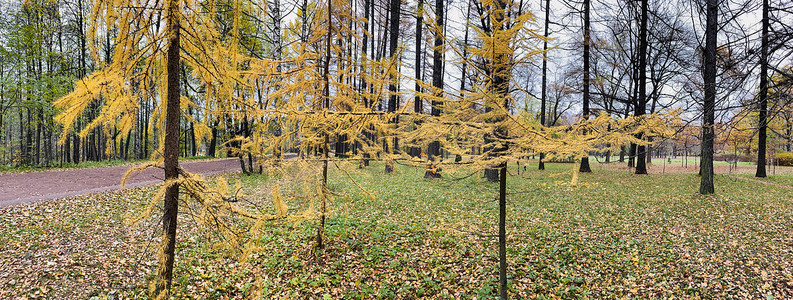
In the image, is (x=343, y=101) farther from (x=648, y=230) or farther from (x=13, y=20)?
(x=13, y=20)

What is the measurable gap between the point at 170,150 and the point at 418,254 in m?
4.28

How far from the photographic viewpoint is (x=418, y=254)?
5559 millimetres

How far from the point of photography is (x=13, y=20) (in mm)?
12617

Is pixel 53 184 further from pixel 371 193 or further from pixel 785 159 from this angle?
pixel 785 159

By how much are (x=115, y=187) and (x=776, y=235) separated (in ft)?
53.0

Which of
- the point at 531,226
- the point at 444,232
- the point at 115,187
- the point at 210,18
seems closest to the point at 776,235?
the point at 531,226

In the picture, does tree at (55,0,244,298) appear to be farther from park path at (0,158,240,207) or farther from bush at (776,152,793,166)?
bush at (776,152,793,166)

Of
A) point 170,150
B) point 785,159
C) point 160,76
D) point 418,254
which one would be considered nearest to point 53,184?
point 160,76

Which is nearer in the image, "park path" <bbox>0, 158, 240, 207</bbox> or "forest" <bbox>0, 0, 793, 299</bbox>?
"forest" <bbox>0, 0, 793, 299</bbox>

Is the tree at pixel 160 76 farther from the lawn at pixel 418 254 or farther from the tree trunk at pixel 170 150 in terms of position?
the lawn at pixel 418 254

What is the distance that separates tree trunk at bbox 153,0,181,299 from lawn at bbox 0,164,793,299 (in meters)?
0.42

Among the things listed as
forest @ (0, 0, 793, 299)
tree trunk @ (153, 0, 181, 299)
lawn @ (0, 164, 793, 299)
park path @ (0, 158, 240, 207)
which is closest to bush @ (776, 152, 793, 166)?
forest @ (0, 0, 793, 299)

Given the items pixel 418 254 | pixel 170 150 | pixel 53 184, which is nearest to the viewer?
pixel 170 150

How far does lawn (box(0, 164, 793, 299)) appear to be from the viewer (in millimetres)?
A: 4355
